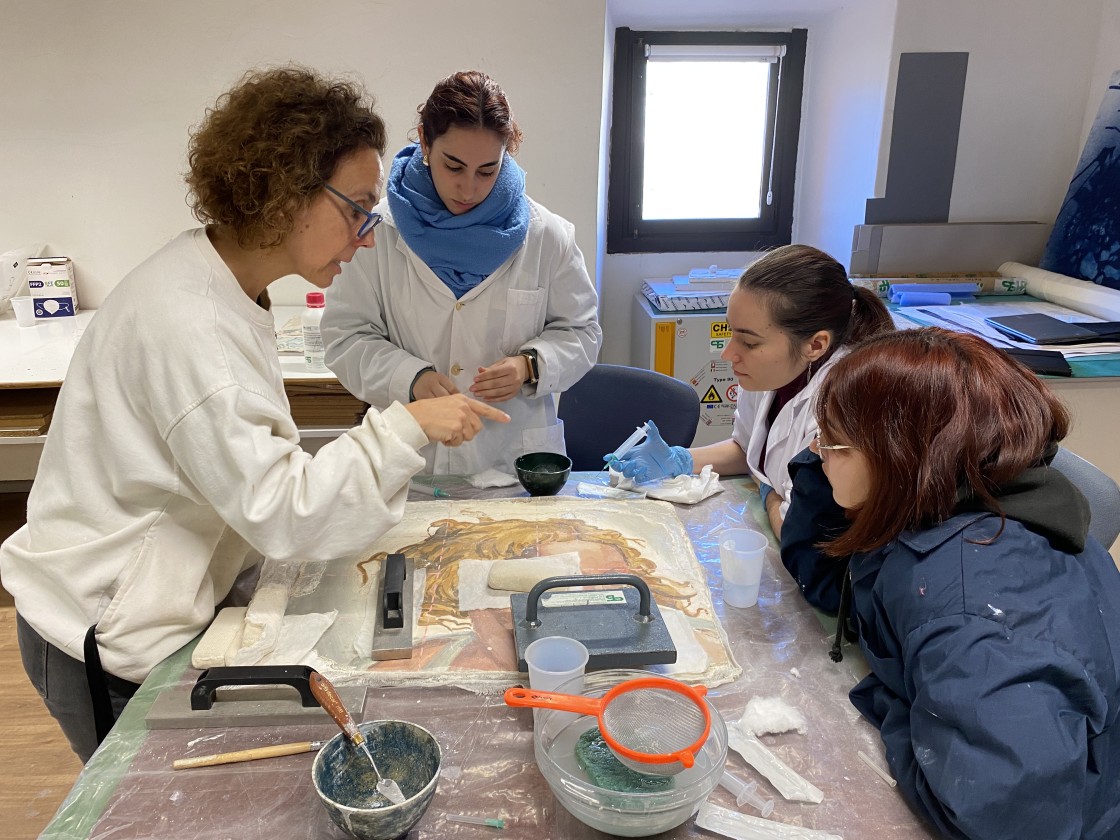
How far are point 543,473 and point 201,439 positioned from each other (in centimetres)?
77

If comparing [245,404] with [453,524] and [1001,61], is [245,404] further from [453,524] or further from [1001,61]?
[1001,61]

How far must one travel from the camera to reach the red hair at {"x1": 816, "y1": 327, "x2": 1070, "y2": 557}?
3.60 feet

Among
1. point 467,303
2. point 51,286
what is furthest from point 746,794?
point 51,286

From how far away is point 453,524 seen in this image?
5.29 feet

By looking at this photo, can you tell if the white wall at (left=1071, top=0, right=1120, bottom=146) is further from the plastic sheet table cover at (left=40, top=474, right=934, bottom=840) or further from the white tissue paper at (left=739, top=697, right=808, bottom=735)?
the white tissue paper at (left=739, top=697, right=808, bottom=735)

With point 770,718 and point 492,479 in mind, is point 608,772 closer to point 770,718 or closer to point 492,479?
point 770,718

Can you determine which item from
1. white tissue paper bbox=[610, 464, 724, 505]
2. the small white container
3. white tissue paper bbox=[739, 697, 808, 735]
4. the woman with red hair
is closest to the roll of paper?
white tissue paper bbox=[610, 464, 724, 505]

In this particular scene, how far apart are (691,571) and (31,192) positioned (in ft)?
10.2

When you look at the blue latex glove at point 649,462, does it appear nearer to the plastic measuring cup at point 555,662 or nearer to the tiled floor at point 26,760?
the plastic measuring cup at point 555,662

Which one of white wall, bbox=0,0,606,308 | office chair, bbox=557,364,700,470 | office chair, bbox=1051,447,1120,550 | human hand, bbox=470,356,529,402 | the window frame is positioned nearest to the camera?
office chair, bbox=1051,447,1120,550

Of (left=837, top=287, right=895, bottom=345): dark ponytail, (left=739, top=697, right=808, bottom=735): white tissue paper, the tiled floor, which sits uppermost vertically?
(left=837, top=287, right=895, bottom=345): dark ponytail

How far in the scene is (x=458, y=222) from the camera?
6.53 ft

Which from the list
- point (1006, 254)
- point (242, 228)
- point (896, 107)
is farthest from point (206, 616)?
point (1006, 254)

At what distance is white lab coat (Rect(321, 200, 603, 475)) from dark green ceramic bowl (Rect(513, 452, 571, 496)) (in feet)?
0.98
